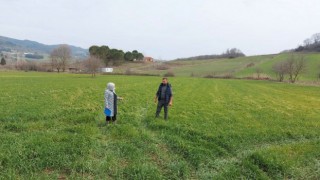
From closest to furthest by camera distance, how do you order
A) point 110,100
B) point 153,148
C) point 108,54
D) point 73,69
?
point 153,148
point 110,100
point 73,69
point 108,54

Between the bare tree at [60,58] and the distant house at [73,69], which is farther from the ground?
the bare tree at [60,58]

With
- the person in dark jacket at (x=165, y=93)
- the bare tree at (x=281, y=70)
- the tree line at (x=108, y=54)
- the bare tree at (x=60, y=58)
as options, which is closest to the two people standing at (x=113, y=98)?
the person in dark jacket at (x=165, y=93)

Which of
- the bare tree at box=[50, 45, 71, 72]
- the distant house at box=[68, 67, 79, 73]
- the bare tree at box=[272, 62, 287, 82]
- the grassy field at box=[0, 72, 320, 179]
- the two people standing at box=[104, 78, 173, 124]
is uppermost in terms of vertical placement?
the bare tree at box=[50, 45, 71, 72]

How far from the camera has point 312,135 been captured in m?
11.2

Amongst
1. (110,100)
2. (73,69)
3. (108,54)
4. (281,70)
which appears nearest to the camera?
(110,100)

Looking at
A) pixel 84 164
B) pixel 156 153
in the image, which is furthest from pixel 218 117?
pixel 84 164

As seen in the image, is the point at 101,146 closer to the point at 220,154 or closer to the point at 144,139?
the point at 144,139

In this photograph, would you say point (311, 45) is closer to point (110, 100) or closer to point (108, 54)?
point (108, 54)

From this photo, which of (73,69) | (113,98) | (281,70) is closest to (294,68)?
(281,70)

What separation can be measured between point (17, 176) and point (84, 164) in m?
1.60

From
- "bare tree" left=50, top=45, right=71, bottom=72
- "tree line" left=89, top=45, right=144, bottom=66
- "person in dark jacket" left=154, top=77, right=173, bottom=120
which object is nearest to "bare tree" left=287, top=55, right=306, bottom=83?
"person in dark jacket" left=154, top=77, right=173, bottom=120

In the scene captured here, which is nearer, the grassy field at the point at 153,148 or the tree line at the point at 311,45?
the grassy field at the point at 153,148

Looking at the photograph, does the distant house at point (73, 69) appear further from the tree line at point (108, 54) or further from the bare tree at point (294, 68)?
the bare tree at point (294, 68)

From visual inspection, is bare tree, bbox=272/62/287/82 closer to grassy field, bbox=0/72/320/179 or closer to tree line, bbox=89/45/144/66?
grassy field, bbox=0/72/320/179
